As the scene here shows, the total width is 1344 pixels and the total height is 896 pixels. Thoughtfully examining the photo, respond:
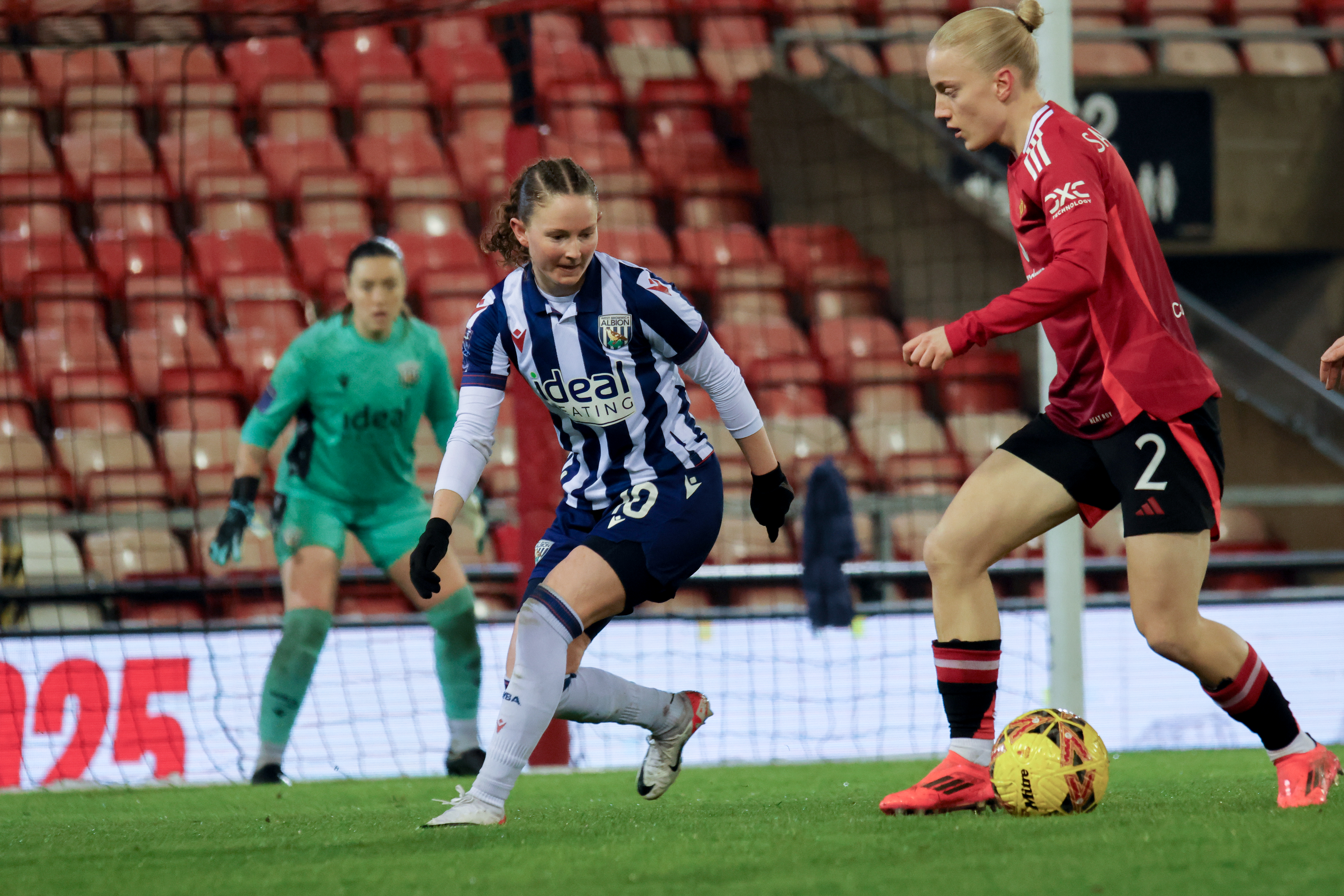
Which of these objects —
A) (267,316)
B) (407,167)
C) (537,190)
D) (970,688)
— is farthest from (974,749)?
(407,167)

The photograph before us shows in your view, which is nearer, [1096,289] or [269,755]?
[1096,289]

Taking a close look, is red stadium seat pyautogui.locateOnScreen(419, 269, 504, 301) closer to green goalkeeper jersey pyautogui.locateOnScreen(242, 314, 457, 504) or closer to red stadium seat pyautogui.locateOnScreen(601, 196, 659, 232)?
red stadium seat pyautogui.locateOnScreen(601, 196, 659, 232)

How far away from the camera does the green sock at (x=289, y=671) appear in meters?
5.55

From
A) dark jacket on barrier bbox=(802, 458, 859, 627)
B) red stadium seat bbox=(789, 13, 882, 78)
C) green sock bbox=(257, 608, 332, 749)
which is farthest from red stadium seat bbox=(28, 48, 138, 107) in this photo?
dark jacket on barrier bbox=(802, 458, 859, 627)

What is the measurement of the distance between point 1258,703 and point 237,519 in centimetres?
376

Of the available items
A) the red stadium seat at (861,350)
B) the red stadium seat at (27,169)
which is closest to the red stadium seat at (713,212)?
the red stadium seat at (861,350)

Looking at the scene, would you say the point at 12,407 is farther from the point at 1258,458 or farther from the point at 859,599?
the point at 1258,458

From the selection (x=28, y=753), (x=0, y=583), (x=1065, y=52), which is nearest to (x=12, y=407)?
(x=0, y=583)

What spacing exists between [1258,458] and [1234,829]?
7028 mm

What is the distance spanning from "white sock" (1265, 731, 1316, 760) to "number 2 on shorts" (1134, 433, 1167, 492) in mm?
713

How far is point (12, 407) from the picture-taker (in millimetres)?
9031

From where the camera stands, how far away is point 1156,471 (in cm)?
331

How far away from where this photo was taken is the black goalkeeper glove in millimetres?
5617

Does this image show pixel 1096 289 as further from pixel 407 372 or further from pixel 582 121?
pixel 582 121
